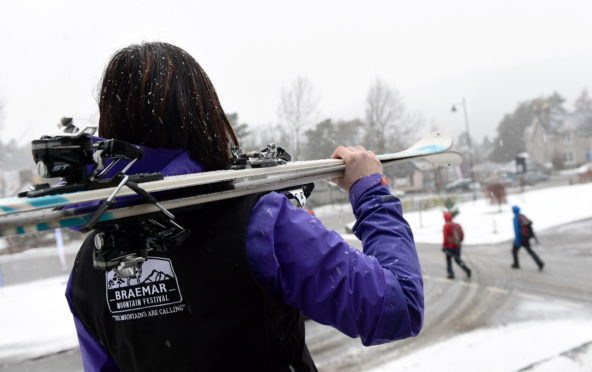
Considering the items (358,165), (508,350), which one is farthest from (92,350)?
(508,350)

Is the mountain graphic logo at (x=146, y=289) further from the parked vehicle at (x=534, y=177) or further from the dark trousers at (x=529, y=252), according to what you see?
the parked vehicle at (x=534, y=177)

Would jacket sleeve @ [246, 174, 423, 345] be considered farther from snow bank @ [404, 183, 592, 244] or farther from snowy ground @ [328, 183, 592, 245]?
snowy ground @ [328, 183, 592, 245]

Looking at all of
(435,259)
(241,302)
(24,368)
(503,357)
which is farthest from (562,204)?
(241,302)

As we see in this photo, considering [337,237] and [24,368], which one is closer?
[337,237]

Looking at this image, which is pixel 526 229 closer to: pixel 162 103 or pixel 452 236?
pixel 452 236

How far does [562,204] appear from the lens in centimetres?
2348

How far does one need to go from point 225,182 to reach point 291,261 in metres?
0.29

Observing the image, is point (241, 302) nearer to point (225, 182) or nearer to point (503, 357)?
point (225, 182)

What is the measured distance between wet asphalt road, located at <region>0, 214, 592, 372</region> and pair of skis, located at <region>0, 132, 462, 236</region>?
A: 488 cm

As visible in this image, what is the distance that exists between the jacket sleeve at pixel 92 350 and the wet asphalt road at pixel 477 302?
15.7 ft

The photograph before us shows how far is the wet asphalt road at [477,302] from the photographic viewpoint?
20.2 feet

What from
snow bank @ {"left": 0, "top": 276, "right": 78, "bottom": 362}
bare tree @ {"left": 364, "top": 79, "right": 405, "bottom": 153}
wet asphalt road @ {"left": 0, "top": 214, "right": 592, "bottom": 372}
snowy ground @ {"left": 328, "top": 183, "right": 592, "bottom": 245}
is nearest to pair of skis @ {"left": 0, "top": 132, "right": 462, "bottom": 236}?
wet asphalt road @ {"left": 0, "top": 214, "right": 592, "bottom": 372}

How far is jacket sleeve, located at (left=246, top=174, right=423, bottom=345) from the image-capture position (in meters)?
0.97

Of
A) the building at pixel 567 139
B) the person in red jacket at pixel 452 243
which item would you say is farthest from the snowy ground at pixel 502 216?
the building at pixel 567 139
